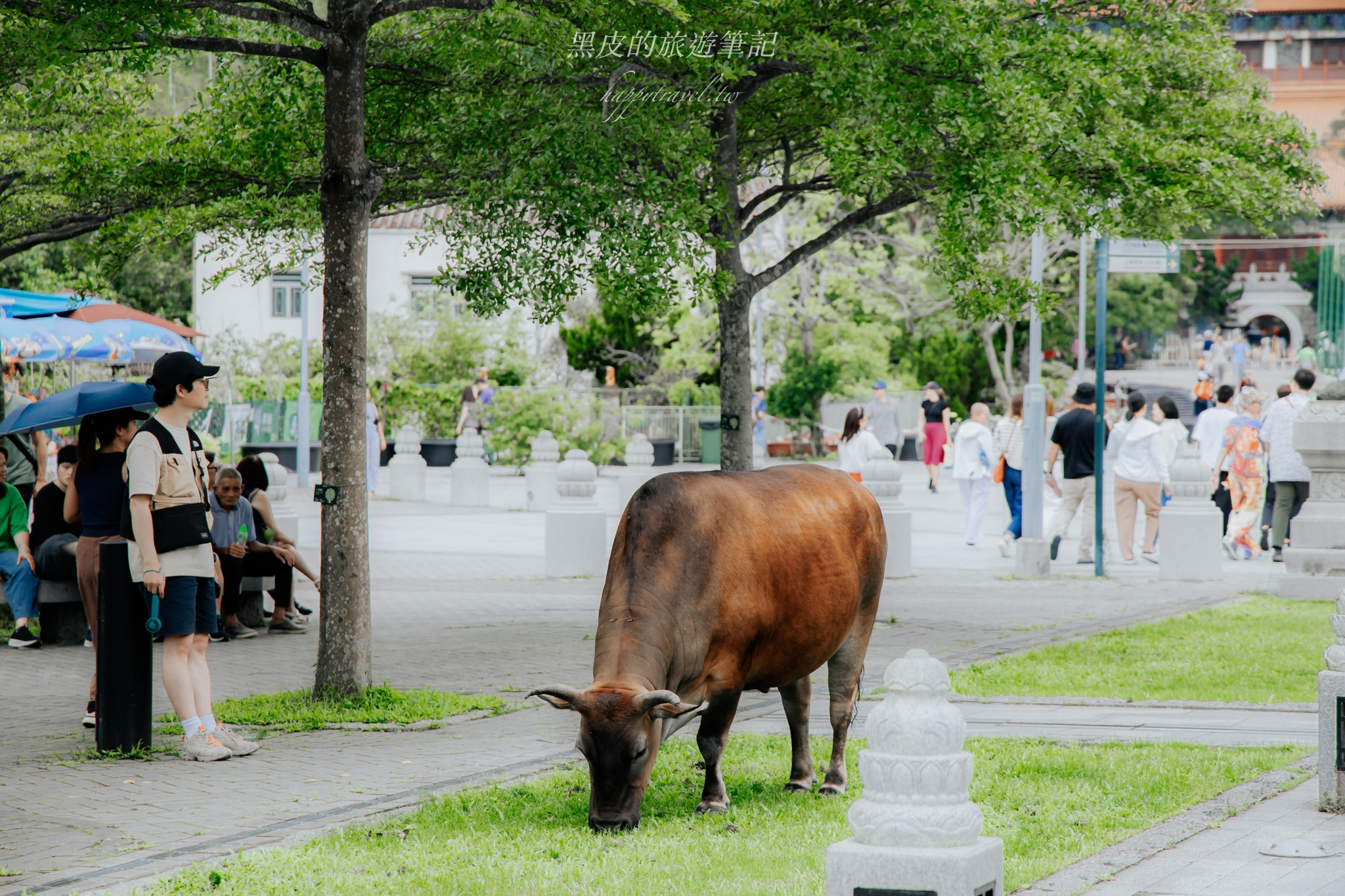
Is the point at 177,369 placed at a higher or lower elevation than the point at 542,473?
higher

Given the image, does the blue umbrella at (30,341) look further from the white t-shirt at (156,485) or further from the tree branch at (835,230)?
the tree branch at (835,230)

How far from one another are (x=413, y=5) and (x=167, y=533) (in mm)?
3721

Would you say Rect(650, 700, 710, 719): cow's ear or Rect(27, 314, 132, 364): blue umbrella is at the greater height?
Rect(27, 314, 132, 364): blue umbrella

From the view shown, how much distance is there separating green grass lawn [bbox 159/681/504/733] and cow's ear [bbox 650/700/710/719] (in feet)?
11.0

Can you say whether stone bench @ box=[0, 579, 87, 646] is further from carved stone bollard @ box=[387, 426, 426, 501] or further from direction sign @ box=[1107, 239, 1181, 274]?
carved stone bollard @ box=[387, 426, 426, 501]

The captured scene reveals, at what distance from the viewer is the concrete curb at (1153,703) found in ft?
29.9

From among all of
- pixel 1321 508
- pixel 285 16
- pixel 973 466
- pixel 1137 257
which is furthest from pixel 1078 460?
pixel 285 16

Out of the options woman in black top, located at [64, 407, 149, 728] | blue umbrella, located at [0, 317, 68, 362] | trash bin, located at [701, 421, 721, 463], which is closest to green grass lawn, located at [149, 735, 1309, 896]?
woman in black top, located at [64, 407, 149, 728]

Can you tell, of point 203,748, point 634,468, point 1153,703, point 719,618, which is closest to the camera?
point 719,618

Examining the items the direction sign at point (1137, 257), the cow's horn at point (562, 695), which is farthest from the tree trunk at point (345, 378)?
the direction sign at point (1137, 257)

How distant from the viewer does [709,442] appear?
126 ft

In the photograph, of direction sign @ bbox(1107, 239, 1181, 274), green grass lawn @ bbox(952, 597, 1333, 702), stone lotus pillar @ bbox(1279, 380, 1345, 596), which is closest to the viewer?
green grass lawn @ bbox(952, 597, 1333, 702)

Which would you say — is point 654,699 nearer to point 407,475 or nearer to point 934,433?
point 407,475

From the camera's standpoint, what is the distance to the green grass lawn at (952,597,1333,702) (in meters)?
9.66
